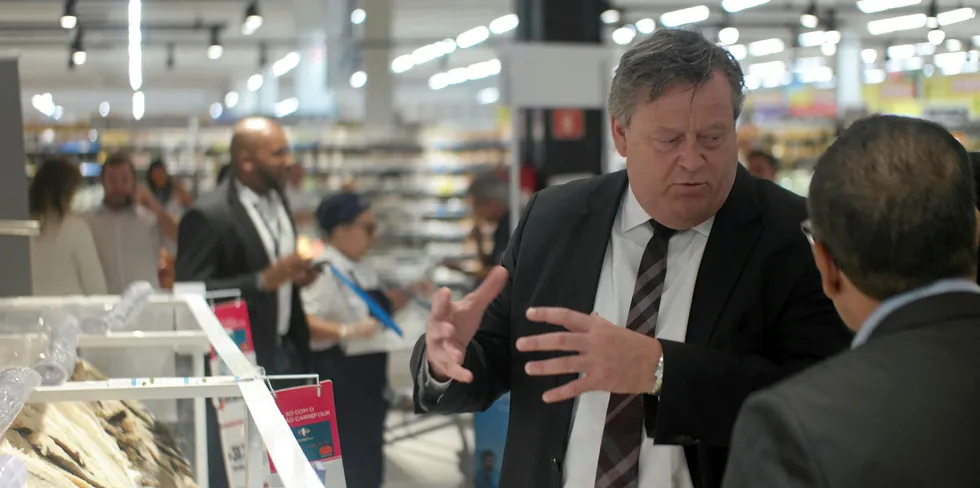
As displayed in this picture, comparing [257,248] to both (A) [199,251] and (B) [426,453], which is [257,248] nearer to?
(A) [199,251]

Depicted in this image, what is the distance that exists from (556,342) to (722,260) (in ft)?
1.26

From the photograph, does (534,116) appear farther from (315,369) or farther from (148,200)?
(315,369)

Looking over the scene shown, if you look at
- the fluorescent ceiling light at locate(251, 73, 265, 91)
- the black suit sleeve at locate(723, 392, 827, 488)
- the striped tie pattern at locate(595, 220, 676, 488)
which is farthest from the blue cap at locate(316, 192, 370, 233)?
the fluorescent ceiling light at locate(251, 73, 265, 91)

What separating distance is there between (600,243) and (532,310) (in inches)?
12.7

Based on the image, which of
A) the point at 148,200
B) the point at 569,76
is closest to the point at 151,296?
the point at 148,200

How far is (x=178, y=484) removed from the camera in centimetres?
194

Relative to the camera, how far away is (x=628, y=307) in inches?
70.2

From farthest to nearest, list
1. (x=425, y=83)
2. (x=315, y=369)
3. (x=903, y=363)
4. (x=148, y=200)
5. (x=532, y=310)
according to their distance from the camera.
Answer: (x=425, y=83), (x=148, y=200), (x=315, y=369), (x=532, y=310), (x=903, y=363)

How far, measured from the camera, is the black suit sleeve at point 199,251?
4016 millimetres

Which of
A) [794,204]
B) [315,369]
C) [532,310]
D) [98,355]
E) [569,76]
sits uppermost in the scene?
[569,76]

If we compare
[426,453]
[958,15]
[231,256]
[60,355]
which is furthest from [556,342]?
[958,15]

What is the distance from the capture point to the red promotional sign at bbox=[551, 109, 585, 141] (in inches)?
318

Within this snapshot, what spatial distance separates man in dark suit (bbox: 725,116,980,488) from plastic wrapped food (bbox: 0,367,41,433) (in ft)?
2.95

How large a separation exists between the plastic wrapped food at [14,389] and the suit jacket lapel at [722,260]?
97 centimetres
